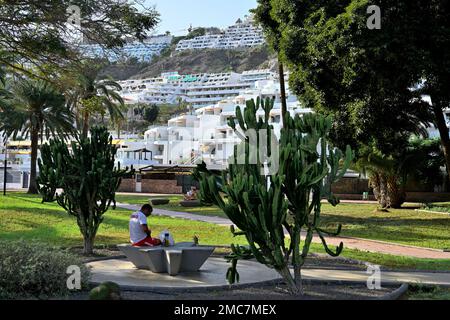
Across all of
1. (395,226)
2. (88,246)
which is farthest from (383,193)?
(88,246)

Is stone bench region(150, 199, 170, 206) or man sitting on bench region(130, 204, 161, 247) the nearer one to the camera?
man sitting on bench region(130, 204, 161, 247)

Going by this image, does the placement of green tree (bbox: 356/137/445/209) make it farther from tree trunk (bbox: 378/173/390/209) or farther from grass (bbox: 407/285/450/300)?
grass (bbox: 407/285/450/300)

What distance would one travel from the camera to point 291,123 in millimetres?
8672

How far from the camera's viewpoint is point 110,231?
61.4 feet

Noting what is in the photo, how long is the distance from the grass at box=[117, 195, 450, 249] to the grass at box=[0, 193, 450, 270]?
12.0ft

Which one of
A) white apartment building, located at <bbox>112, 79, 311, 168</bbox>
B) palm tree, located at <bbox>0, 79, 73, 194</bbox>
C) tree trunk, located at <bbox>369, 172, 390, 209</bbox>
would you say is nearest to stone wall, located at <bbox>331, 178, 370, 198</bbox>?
tree trunk, located at <bbox>369, 172, 390, 209</bbox>

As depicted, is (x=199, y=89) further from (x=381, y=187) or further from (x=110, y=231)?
(x=110, y=231)

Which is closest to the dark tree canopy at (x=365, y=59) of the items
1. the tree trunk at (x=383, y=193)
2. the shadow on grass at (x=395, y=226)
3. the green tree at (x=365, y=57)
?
the green tree at (x=365, y=57)

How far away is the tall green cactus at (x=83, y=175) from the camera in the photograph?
40.6 feet

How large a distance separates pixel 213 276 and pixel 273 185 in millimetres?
2958

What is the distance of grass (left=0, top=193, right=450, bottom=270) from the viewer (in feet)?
43.6

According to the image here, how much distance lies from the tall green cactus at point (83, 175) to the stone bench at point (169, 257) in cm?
230

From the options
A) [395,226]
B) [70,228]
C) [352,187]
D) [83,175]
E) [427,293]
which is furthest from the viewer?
[352,187]

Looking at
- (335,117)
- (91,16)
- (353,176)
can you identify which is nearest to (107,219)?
(335,117)
